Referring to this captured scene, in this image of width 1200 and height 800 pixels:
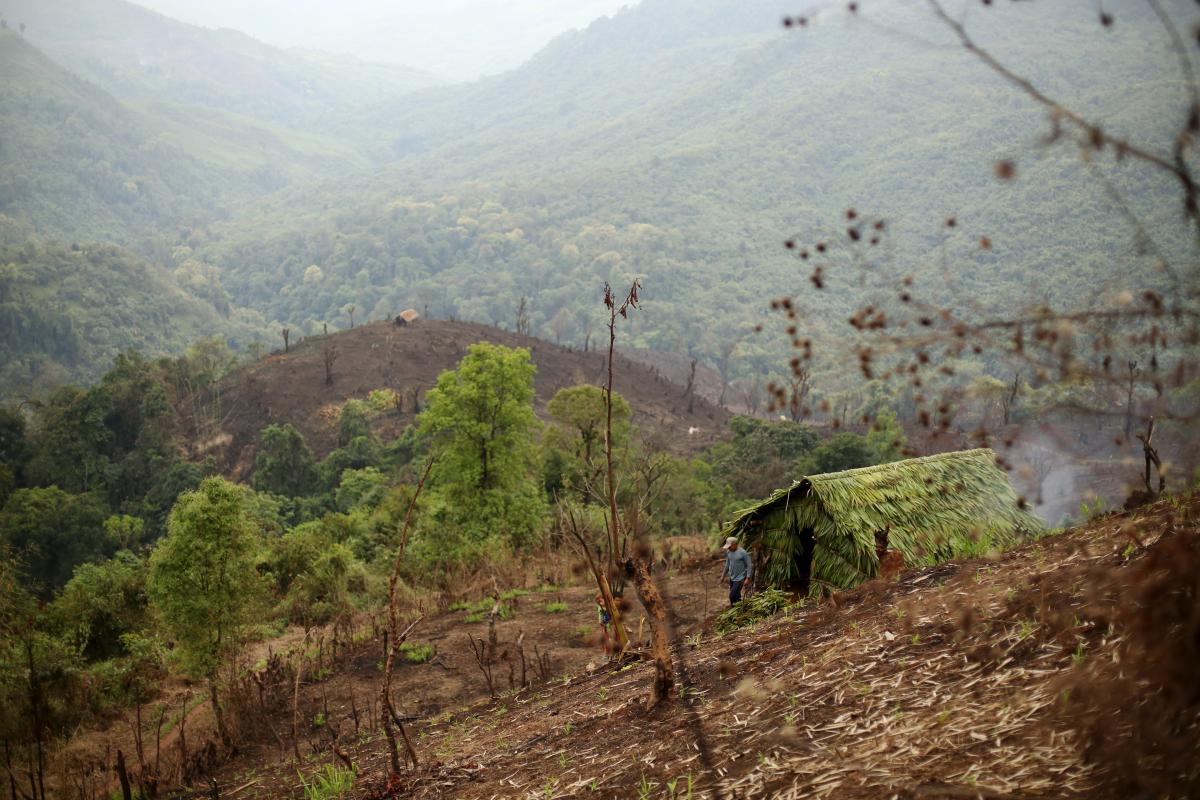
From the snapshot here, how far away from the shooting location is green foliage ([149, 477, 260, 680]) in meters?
10.7

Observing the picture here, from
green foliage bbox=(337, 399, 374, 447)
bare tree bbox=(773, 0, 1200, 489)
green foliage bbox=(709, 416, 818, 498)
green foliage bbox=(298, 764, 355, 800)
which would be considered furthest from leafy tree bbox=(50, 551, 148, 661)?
green foliage bbox=(337, 399, 374, 447)

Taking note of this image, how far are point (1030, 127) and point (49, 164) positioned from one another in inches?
6143

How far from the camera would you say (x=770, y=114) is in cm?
15938

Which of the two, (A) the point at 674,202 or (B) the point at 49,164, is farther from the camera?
(B) the point at 49,164

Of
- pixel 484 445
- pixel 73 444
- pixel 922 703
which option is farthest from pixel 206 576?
pixel 73 444

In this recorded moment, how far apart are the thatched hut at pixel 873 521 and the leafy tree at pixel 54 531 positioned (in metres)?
31.7

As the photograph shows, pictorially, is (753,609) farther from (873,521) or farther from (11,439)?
(11,439)

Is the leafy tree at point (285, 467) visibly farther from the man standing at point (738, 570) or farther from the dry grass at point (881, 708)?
the dry grass at point (881, 708)

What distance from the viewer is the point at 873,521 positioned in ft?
28.9

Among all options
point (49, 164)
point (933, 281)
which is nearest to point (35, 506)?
point (933, 281)

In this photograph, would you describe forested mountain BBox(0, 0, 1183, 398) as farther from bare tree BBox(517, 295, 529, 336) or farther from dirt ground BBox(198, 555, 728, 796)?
dirt ground BBox(198, 555, 728, 796)

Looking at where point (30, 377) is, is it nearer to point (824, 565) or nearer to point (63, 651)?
point (63, 651)

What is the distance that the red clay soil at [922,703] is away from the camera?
3.03m

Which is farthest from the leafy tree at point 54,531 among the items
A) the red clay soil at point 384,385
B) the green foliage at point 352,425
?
the green foliage at point 352,425
